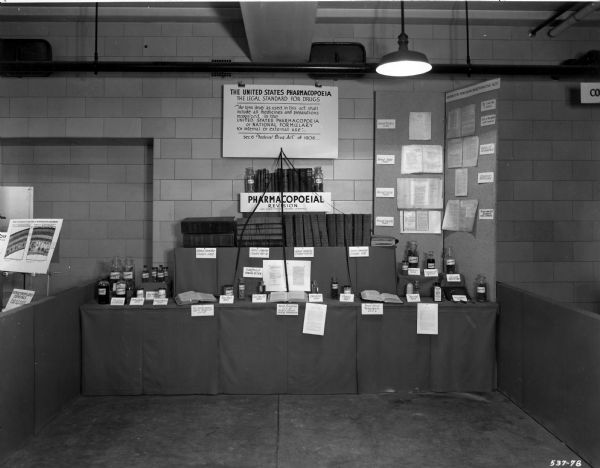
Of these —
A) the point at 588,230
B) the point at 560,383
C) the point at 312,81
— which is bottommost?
the point at 560,383

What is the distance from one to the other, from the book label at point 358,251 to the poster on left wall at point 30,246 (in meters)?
2.47

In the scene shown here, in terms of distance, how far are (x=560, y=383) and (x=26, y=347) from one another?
12.1 ft

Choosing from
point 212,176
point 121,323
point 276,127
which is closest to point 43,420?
point 121,323

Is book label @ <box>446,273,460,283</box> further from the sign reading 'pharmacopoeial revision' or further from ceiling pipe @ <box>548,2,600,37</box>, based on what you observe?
ceiling pipe @ <box>548,2,600,37</box>

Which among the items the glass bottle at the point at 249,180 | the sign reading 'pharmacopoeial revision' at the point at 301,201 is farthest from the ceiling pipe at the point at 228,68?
the sign reading 'pharmacopoeial revision' at the point at 301,201

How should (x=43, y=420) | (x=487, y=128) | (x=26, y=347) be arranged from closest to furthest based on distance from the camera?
(x=26, y=347)
(x=43, y=420)
(x=487, y=128)

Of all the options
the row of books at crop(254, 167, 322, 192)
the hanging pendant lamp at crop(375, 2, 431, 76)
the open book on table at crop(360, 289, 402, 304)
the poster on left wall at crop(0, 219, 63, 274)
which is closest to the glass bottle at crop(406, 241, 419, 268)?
the open book on table at crop(360, 289, 402, 304)

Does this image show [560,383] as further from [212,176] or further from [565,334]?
[212,176]

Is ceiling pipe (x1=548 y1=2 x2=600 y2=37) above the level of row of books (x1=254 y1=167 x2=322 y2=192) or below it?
above

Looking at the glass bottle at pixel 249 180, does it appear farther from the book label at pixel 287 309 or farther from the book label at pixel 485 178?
the book label at pixel 485 178

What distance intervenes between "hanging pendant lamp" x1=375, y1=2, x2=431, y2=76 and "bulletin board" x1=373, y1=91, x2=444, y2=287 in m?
0.95

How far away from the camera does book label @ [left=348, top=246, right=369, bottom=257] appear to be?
4.18m

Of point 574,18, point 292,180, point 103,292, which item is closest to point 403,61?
point 292,180

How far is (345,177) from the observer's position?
472cm
